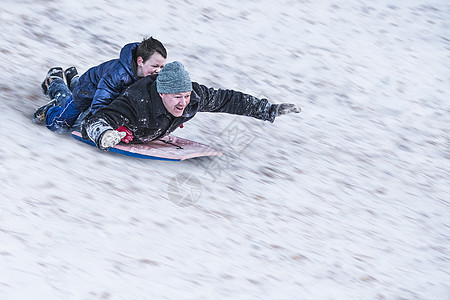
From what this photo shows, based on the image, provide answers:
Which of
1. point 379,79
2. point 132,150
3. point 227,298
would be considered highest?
point 379,79

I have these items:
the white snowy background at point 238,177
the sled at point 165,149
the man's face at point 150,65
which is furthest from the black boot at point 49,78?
the man's face at point 150,65

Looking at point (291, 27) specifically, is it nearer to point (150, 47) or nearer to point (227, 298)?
point (150, 47)

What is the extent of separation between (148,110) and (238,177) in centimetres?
124

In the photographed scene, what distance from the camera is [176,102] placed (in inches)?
184

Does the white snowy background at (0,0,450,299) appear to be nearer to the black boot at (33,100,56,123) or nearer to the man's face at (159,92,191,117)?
the black boot at (33,100,56,123)

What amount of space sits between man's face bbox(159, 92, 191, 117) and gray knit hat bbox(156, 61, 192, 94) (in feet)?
0.20

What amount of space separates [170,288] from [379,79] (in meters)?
6.61

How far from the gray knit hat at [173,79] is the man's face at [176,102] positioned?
0.20 ft

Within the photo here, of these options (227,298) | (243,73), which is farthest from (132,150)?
(243,73)

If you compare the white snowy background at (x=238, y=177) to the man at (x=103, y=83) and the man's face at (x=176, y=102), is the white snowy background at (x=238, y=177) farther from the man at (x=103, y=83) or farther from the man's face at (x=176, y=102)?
the man's face at (x=176, y=102)

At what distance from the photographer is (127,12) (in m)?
9.30

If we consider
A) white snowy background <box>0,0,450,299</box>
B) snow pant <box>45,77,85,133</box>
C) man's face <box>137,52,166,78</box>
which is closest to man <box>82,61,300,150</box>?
man's face <box>137,52,166,78</box>

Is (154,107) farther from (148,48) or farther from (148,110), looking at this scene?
(148,48)

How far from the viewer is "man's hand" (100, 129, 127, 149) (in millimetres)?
4387
